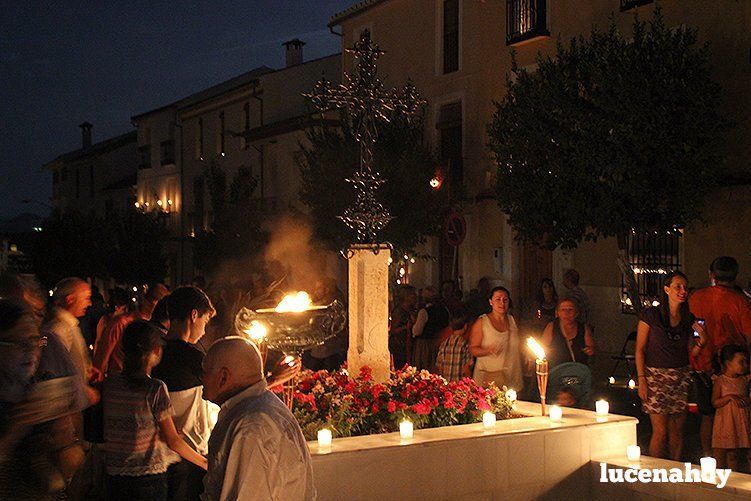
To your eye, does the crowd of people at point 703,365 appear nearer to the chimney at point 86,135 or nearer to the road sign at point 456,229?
the road sign at point 456,229

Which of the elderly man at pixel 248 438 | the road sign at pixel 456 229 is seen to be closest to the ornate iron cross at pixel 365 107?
the elderly man at pixel 248 438

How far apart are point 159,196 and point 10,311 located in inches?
1840

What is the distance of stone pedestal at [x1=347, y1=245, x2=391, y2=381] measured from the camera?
8.96 meters

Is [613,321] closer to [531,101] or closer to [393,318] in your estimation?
[531,101]

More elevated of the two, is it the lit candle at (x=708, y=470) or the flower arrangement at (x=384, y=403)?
the flower arrangement at (x=384, y=403)

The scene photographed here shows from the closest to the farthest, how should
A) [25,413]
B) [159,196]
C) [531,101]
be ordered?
[25,413] < [531,101] < [159,196]

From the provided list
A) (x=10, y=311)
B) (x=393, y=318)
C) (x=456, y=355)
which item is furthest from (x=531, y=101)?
(x=10, y=311)

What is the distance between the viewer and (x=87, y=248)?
54.3 m

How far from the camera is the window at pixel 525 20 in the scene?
22734 millimetres

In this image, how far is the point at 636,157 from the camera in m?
17.6

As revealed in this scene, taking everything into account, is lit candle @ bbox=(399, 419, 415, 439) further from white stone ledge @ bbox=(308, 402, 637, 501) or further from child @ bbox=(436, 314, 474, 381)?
child @ bbox=(436, 314, 474, 381)

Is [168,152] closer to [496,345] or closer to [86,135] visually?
[86,135]

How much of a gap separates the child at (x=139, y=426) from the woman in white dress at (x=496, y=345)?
4.60m

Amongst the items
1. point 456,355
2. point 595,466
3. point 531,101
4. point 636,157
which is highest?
point 531,101
